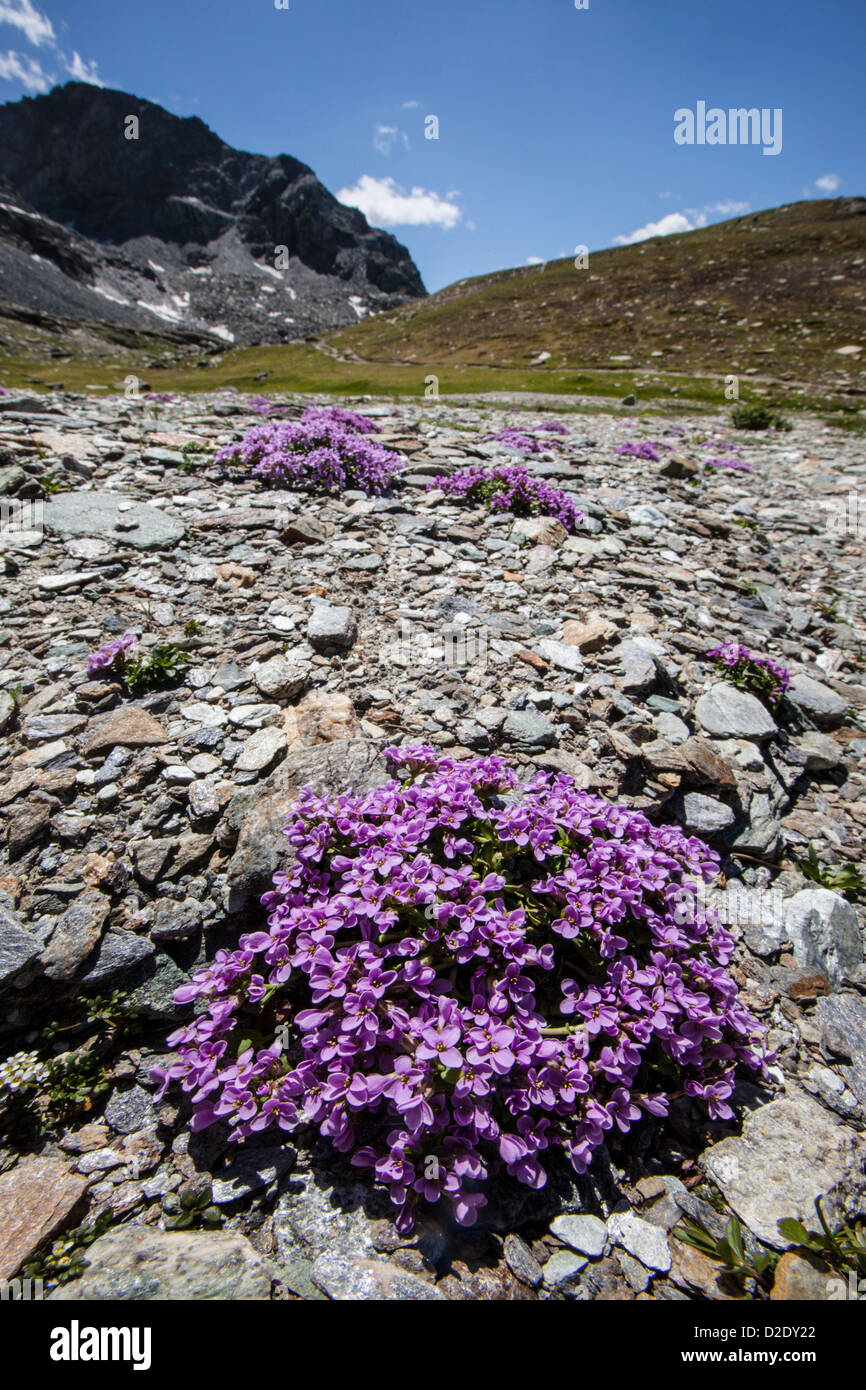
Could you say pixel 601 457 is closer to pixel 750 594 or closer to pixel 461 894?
pixel 750 594

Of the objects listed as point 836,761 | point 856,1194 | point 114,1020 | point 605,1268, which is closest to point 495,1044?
point 605,1268

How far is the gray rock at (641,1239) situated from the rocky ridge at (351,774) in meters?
0.02

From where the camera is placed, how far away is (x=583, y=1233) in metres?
3.09

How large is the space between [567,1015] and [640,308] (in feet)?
331

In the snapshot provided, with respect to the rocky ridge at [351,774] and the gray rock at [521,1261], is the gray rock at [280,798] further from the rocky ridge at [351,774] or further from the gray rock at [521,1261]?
the gray rock at [521,1261]

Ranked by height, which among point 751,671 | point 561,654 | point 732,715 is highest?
point 561,654

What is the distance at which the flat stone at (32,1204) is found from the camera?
2811mm

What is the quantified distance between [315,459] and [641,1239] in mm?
10615

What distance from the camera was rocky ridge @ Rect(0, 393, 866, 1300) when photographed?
305cm

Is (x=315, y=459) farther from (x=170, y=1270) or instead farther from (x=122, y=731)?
(x=170, y=1270)

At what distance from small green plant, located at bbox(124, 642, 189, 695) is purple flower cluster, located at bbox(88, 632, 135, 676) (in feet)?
0.40

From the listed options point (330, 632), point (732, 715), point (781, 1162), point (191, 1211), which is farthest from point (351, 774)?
point (732, 715)

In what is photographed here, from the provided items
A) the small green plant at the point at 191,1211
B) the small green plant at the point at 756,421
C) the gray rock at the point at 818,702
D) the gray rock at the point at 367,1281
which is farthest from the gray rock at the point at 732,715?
the small green plant at the point at 756,421

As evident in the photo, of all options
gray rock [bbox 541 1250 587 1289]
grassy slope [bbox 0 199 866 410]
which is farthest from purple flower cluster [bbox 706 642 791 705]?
grassy slope [bbox 0 199 866 410]
